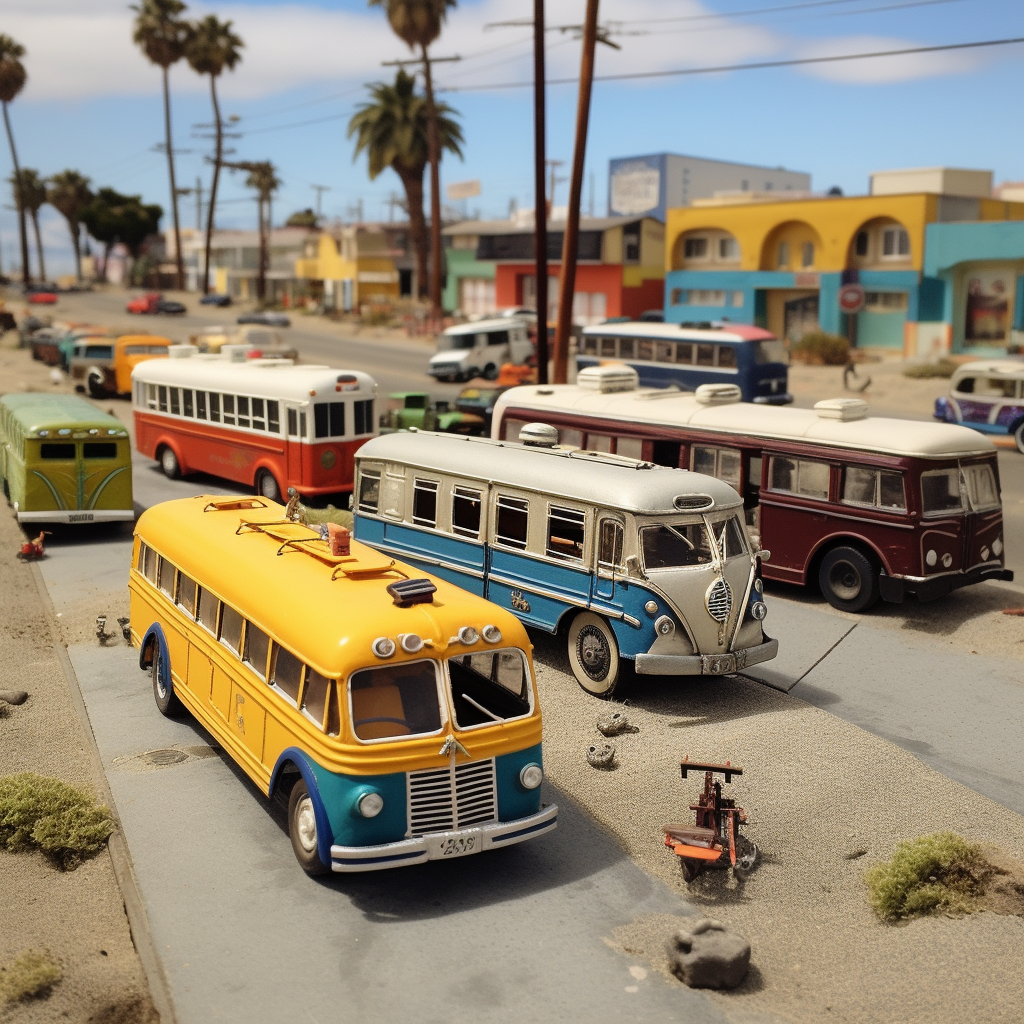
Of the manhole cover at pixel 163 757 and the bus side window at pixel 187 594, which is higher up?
the bus side window at pixel 187 594

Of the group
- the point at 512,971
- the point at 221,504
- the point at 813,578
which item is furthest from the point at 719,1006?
the point at 813,578

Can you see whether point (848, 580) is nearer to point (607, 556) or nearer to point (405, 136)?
point (607, 556)

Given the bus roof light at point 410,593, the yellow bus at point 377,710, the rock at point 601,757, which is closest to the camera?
the yellow bus at point 377,710

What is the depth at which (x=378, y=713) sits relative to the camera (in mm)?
8469

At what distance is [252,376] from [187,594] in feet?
40.4

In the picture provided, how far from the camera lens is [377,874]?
29.6ft

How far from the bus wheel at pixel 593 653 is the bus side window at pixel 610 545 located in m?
0.62

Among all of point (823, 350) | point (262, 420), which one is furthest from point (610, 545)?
point (823, 350)

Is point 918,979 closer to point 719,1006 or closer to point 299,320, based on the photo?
point 719,1006

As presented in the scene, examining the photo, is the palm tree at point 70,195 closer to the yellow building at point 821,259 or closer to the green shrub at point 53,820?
the yellow building at point 821,259

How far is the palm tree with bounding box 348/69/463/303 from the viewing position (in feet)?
210

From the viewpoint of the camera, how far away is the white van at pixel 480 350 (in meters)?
43.0

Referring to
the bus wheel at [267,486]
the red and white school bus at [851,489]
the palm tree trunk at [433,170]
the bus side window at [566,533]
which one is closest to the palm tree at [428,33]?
the palm tree trunk at [433,170]

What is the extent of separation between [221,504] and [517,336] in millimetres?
32467
